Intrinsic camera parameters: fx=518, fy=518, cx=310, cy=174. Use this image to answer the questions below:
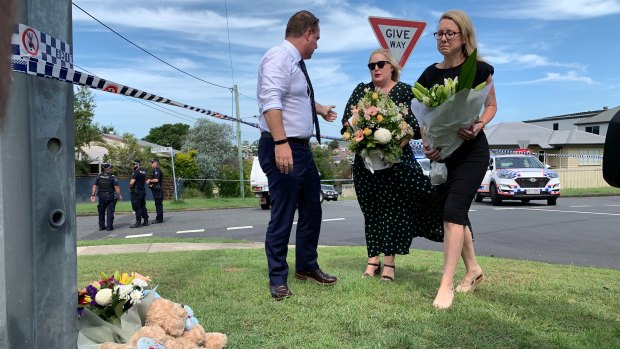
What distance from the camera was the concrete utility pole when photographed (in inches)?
73.1

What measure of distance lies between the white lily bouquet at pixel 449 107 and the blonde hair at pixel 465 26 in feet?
1.62

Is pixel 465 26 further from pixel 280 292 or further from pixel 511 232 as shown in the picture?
pixel 511 232

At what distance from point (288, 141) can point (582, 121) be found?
66.8 metres

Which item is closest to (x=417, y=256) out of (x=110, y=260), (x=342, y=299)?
(x=342, y=299)

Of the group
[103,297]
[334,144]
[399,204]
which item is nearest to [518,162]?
[334,144]

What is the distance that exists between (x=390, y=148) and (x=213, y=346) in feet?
7.53

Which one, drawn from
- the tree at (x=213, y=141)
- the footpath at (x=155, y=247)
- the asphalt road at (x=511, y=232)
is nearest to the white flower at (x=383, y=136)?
the asphalt road at (x=511, y=232)

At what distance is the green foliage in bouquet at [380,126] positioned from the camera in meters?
4.23

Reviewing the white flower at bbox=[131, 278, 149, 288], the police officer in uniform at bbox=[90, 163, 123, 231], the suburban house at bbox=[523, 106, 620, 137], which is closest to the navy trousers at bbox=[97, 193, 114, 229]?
the police officer in uniform at bbox=[90, 163, 123, 231]

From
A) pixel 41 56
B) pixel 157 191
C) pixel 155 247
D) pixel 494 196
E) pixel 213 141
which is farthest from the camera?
pixel 213 141

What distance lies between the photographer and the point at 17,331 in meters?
1.89

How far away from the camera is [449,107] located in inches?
135

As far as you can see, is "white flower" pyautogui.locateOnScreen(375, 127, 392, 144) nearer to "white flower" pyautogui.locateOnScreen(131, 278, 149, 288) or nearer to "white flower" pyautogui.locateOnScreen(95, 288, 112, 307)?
"white flower" pyautogui.locateOnScreen(131, 278, 149, 288)

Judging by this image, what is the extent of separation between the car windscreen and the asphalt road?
4.60 metres
